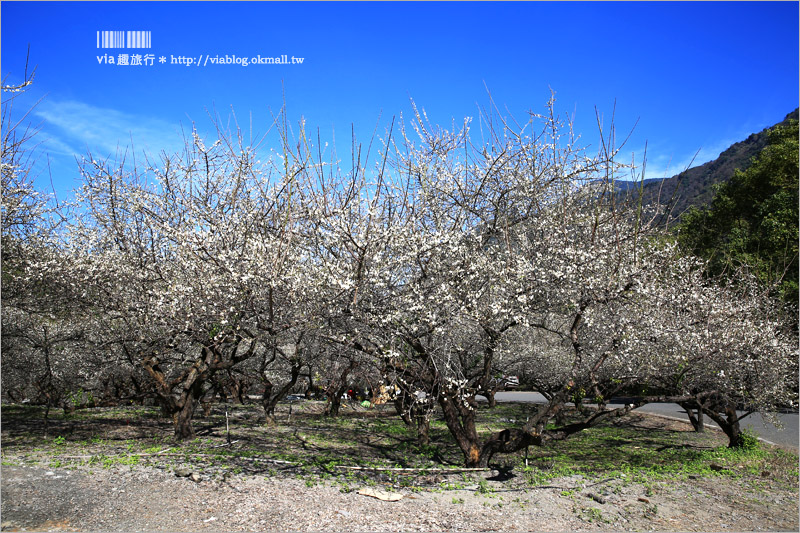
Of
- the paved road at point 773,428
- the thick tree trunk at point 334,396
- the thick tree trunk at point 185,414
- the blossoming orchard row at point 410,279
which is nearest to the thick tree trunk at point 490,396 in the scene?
the blossoming orchard row at point 410,279

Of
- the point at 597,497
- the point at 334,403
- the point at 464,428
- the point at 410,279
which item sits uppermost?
the point at 410,279

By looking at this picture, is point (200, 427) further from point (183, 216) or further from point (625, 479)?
point (625, 479)

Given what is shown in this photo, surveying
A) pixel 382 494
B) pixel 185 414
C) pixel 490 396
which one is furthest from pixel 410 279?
pixel 490 396

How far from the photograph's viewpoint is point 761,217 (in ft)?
69.1

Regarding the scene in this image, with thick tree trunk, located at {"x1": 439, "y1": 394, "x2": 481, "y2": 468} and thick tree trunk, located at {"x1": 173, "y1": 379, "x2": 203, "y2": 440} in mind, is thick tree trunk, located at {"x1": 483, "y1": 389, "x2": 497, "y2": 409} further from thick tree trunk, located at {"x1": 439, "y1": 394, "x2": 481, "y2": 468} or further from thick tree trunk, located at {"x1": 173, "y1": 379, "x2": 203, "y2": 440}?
thick tree trunk, located at {"x1": 173, "y1": 379, "x2": 203, "y2": 440}

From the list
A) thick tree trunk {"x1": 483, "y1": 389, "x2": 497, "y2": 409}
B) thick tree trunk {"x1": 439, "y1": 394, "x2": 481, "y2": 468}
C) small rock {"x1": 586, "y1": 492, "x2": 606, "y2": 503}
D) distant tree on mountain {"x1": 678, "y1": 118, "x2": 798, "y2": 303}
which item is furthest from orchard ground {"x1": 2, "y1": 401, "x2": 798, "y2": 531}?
distant tree on mountain {"x1": 678, "y1": 118, "x2": 798, "y2": 303}

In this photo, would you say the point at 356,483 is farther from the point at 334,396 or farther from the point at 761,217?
the point at 761,217

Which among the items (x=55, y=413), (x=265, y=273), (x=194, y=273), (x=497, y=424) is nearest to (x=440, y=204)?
(x=265, y=273)

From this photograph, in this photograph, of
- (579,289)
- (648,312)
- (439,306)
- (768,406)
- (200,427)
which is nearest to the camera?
(439,306)

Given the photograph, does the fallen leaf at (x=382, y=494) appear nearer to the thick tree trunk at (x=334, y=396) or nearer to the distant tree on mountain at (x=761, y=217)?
the thick tree trunk at (x=334, y=396)

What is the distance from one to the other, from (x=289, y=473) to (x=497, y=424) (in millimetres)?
8994

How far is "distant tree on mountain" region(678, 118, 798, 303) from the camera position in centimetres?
1845

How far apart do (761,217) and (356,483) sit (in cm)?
2107

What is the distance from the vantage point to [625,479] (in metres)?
8.44
